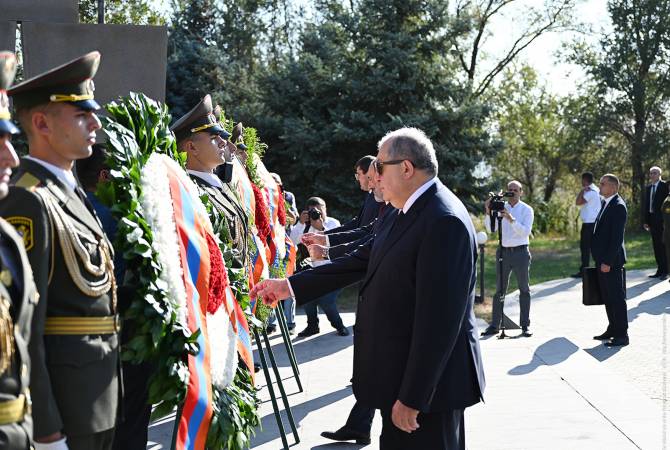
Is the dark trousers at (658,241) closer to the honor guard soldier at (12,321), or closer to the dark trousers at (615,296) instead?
the dark trousers at (615,296)

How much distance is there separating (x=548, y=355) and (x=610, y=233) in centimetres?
216

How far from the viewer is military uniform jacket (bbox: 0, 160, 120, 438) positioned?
117 inches

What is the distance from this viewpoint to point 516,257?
11.7m

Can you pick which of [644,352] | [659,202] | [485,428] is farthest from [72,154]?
[659,202]

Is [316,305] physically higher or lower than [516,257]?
lower

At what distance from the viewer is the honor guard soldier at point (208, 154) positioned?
542cm

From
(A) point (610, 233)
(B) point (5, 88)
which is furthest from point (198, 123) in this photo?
(A) point (610, 233)

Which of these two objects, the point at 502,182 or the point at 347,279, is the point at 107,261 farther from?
the point at 502,182

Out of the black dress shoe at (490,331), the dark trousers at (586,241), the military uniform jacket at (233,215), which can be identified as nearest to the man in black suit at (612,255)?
the black dress shoe at (490,331)

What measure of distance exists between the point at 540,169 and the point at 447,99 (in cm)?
2099

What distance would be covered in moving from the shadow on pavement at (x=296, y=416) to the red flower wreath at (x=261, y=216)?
4.82 ft

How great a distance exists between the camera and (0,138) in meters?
2.58

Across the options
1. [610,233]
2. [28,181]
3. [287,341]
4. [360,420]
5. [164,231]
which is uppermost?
[28,181]

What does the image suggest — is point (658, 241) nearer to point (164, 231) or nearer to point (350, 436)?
point (350, 436)
